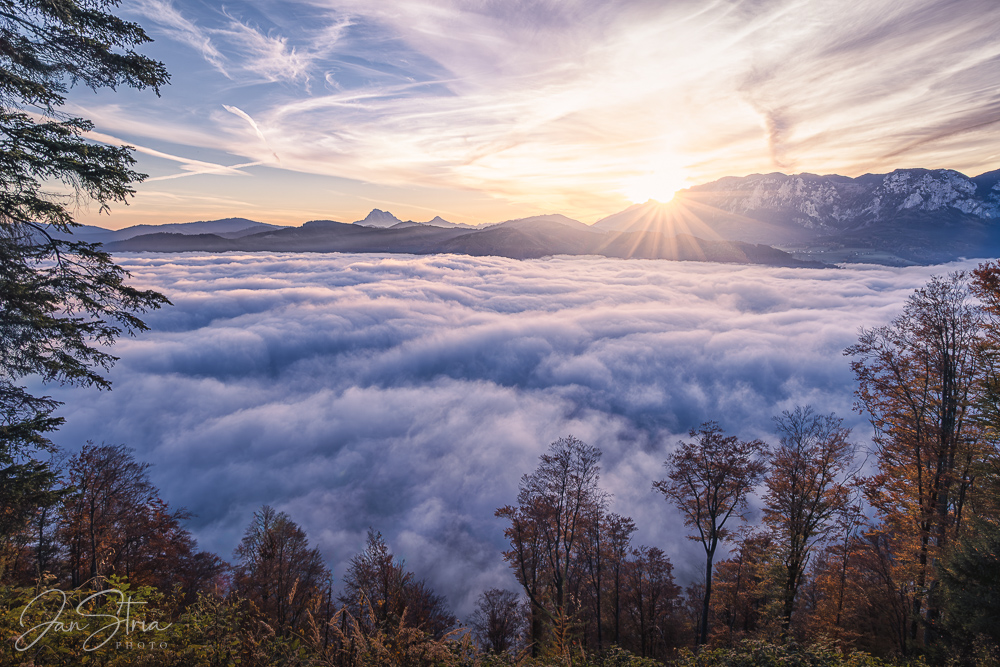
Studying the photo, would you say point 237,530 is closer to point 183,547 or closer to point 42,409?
point 183,547

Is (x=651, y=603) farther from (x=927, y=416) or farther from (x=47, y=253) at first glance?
(x=47, y=253)

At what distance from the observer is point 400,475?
130375mm

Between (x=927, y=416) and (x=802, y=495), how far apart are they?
6.02 meters

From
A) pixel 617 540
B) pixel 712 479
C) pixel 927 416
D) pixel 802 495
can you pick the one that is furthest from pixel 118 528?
pixel 927 416

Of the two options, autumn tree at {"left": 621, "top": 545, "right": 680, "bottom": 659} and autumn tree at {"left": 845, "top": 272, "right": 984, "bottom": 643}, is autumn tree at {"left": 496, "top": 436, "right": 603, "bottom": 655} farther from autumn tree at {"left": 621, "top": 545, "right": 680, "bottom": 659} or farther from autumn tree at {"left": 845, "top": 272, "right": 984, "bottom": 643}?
autumn tree at {"left": 845, "top": 272, "right": 984, "bottom": 643}

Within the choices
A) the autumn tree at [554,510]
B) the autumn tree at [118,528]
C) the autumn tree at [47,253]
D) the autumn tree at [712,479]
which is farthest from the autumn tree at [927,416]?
the autumn tree at [118,528]

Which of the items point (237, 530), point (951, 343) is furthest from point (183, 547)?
point (237, 530)

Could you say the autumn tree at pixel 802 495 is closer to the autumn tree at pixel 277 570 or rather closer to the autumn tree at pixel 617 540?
the autumn tree at pixel 617 540

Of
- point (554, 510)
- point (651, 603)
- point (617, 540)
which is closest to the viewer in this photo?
point (554, 510)

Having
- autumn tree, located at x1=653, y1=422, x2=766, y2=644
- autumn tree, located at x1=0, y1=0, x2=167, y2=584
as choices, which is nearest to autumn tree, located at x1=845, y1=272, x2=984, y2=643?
autumn tree, located at x1=653, y1=422, x2=766, y2=644

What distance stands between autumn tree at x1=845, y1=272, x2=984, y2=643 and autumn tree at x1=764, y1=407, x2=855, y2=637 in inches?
55.0

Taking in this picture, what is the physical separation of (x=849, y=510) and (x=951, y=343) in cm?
1073

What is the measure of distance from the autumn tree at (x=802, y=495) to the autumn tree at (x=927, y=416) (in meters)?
1.40

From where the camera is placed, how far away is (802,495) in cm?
1727
